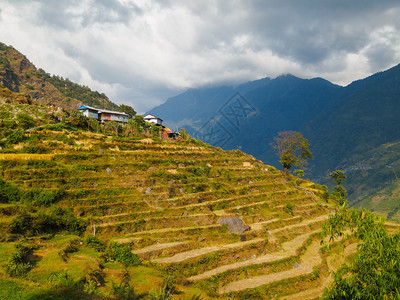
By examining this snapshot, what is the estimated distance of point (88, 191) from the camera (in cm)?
2123

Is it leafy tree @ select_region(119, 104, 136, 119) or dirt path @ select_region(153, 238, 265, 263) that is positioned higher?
leafy tree @ select_region(119, 104, 136, 119)

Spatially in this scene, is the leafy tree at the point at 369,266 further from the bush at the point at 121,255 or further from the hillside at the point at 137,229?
the bush at the point at 121,255

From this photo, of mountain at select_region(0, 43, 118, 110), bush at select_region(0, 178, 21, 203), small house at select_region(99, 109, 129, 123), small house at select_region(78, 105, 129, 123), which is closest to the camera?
bush at select_region(0, 178, 21, 203)

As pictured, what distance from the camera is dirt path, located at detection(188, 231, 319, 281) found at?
1727cm

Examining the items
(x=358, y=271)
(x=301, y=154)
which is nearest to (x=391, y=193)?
(x=301, y=154)

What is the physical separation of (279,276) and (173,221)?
10859 millimetres

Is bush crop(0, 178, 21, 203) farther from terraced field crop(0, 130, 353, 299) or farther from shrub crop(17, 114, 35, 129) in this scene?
shrub crop(17, 114, 35, 129)

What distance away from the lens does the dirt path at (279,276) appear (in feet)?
54.9

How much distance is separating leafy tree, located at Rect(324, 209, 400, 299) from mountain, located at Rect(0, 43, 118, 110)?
392ft

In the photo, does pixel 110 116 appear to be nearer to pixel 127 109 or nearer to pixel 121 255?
pixel 127 109

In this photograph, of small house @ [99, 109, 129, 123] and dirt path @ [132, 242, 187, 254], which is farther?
small house @ [99, 109, 129, 123]

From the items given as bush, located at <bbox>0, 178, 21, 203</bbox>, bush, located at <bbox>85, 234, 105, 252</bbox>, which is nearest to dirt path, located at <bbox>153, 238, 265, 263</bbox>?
bush, located at <bbox>85, 234, 105, 252</bbox>

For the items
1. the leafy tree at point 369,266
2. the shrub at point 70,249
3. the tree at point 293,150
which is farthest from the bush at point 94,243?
the tree at point 293,150

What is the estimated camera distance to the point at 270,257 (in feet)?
67.3
